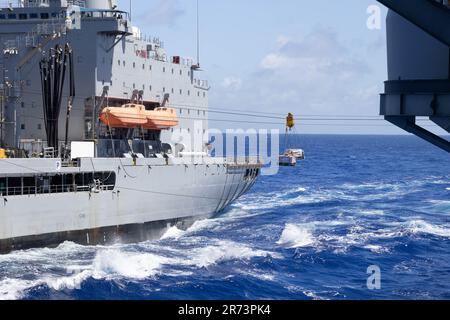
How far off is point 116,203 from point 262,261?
7862mm

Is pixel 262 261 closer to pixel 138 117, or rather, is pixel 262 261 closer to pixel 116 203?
pixel 116 203

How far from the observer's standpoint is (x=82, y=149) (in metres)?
32.6

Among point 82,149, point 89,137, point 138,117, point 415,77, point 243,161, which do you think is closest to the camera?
point 415,77

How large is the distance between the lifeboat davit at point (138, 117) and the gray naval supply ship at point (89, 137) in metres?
0.07

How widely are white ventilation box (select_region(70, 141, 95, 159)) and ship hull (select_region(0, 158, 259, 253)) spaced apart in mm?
540

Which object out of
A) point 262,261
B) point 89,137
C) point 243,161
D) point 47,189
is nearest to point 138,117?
point 89,137

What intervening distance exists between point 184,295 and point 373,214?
24.1 meters

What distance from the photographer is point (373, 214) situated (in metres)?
45.3

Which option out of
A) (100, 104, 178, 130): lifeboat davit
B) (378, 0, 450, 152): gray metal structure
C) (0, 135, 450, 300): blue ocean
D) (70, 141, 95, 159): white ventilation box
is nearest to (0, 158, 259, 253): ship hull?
(70, 141, 95, 159): white ventilation box

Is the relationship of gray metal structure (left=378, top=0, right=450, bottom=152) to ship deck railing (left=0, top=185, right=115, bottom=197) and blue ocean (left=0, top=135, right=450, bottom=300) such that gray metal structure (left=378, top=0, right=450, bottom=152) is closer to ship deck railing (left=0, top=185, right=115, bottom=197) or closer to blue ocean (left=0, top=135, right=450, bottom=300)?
blue ocean (left=0, top=135, right=450, bottom=300)

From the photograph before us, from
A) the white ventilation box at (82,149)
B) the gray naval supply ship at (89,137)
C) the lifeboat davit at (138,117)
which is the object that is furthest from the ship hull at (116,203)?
the lifeboat davit at (138,117)

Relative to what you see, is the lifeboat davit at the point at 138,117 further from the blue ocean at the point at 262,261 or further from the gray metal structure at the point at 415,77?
the gray metal structure at the point at 415,77
